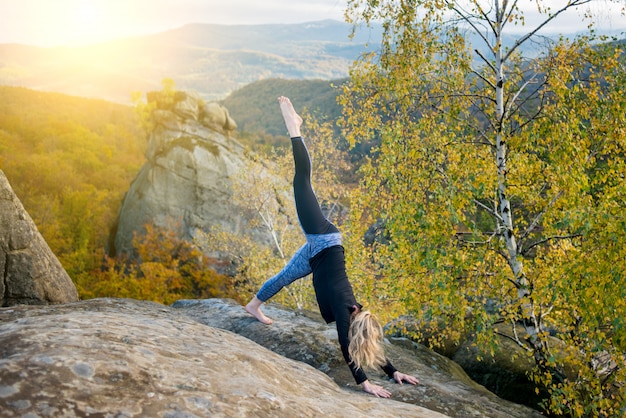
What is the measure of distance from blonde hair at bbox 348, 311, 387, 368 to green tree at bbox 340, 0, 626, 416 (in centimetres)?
310

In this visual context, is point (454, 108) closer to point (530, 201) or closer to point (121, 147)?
point (530, 201)

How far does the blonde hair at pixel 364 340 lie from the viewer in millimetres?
5797

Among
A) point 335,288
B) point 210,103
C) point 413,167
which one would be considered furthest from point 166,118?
point 335,288

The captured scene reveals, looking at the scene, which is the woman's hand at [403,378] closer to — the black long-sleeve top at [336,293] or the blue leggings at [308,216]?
the black long-sleeve top at [336,293]

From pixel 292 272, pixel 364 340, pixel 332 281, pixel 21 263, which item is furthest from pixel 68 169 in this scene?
pixel 364 340

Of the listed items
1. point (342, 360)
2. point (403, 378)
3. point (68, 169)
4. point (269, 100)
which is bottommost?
point (68, 169)

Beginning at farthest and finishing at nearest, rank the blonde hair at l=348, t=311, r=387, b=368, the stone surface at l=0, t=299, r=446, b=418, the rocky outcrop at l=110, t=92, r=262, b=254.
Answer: the rocky outcrop at l=110, t=92, r=262, b=254
the blonde hair at l=348, t=311, r=387, b=368
the stone surface at l=0, t=299, r=446, b=418

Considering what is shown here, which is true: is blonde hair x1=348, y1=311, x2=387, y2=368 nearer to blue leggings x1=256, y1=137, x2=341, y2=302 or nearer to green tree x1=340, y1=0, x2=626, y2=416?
blue leggings x1=256, y1=137, x2=341, y2=302

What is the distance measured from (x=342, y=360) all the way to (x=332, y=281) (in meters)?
2.25

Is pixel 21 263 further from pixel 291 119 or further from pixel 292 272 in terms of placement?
pixel 291 119

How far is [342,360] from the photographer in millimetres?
8117

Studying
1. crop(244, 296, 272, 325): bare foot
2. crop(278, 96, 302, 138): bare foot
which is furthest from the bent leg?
crop(278, 96, 302, 138): bare foot

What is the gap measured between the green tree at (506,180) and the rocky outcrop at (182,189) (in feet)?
88.3

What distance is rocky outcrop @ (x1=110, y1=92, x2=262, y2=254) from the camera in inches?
1460
